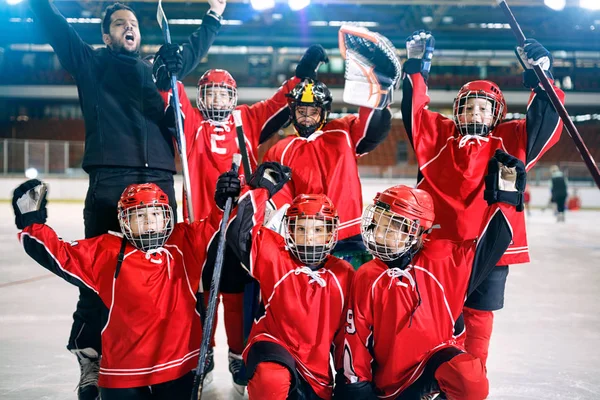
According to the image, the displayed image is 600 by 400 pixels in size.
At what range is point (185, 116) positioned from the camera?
7.46 ft

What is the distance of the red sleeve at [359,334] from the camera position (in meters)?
1.65

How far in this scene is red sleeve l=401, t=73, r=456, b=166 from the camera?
6.98 ft

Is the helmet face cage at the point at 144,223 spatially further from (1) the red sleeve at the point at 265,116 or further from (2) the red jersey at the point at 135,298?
(1) the red sleeve at the point at 265,116

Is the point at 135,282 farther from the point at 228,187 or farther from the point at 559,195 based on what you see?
the point at 559,195

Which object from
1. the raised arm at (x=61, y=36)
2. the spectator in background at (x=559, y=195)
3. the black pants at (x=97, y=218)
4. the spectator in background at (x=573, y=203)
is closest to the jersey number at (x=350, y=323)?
the black pants at (x=97, y=218)

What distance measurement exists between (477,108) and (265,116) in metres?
0.90

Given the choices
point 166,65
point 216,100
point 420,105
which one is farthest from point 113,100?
point 420,105

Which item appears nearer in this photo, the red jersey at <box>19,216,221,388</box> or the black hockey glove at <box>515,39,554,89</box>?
the red jersey at <box>19,216,221,388</box>

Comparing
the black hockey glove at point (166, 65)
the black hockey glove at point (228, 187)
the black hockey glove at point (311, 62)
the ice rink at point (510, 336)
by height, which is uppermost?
the black hockey glove at point (311, 62)

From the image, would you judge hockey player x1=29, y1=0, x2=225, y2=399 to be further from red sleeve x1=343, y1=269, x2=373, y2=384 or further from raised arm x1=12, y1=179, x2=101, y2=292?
red sleeve x1=343, y1=269, x2=373, y2=384

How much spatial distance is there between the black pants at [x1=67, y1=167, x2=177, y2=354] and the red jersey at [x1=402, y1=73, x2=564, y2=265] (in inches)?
41.1

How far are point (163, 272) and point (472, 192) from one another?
43.3 inches

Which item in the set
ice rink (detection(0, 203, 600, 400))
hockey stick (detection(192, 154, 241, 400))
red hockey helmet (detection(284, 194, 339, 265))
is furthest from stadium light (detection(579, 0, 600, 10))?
hockey stick (detection(192, 154, 241, 400))

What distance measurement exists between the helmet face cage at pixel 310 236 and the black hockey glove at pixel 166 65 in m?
0.78
